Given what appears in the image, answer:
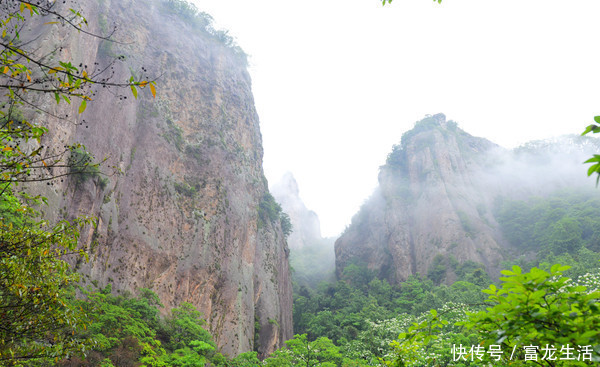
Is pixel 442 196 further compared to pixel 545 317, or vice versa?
pixel 442 196

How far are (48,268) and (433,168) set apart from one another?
53820mm

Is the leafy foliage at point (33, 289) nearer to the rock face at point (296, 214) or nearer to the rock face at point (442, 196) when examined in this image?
the rock face at point (442, 196)

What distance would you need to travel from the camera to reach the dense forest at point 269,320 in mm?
2631

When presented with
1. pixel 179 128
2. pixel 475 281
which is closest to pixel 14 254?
pixel 179 128

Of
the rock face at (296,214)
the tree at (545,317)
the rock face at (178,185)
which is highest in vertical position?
the rock face at (296,214)

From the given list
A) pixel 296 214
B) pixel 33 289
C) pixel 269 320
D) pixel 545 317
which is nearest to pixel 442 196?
pixel 269 320

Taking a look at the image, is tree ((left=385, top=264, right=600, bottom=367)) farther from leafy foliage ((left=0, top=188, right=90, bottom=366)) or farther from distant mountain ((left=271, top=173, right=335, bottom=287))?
distant mountain ((left=271, top=173, right=335, bottom=287))

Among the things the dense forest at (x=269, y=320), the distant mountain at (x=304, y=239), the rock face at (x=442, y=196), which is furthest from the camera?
the distant mountain at (x=304, y=239)

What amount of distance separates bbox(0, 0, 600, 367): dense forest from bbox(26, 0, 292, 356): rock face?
1167 mm

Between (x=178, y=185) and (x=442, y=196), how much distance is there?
38110mm

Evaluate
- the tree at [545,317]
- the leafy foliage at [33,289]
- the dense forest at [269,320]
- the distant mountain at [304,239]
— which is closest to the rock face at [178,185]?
the dense forest at [269,320]

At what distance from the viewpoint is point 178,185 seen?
2600cm

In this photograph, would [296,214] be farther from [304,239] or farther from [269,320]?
[269,320]

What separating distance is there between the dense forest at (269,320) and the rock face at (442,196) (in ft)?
8.02
